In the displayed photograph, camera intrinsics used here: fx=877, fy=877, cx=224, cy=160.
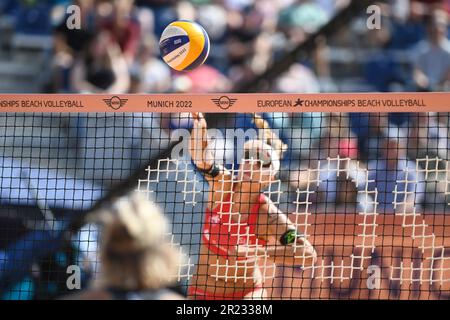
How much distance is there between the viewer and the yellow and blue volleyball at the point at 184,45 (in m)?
6.96

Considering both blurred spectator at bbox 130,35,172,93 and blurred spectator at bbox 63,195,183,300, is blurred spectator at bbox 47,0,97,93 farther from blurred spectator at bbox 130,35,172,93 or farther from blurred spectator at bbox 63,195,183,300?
blurred spectator at bbox 63,195,183,300

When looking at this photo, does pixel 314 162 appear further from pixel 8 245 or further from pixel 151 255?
pixel 151 255

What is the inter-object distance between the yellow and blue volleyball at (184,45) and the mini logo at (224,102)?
53cm

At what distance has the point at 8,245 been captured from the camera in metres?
8.41

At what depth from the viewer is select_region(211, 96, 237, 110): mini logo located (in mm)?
6645

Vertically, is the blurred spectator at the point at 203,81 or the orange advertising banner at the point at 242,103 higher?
the blurred spectator at the point at 203,81

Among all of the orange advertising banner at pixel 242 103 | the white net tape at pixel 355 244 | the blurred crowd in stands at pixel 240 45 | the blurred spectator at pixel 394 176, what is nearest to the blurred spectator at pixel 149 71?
the blurred crowd in stands at pixel 240 45

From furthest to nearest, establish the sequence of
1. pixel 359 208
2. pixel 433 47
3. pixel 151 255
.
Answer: pixel 433 47 → pixel 359 208 → pixel 151 255

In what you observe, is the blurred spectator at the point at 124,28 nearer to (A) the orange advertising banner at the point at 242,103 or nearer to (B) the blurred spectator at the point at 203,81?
(B) the blurred spectator at the point at 203,81

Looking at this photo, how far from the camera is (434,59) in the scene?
10344mm

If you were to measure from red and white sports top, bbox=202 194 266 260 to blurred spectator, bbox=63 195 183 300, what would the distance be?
196 cm

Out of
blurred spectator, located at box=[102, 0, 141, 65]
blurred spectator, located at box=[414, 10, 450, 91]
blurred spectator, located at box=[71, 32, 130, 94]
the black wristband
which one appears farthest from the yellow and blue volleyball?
blurred spectator, located at box=[414, 10, 450, 91]

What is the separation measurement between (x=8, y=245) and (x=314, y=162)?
336 cm
